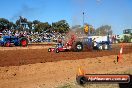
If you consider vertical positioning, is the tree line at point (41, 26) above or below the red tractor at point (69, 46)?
above

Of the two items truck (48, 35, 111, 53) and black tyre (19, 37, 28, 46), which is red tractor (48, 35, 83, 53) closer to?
truck (48, 35, 111, 53)

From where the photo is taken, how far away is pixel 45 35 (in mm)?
49219

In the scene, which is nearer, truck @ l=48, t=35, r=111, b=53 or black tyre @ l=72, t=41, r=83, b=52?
truck @ l=48, t=35, r=111, b=53

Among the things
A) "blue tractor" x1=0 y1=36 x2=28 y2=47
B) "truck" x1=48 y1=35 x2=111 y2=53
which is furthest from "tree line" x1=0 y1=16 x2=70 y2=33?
"truck" x1=48 y1=35 x2=111 y2=53

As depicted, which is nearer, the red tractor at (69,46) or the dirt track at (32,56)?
the dirt track at (32,56)

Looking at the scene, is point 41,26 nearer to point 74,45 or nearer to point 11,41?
point 11,41

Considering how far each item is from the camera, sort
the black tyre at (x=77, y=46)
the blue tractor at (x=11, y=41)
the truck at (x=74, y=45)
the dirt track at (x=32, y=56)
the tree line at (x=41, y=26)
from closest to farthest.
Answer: the dirt track at (x=32, y=56), the truck at (x=74, y=45), the black tyre at (x=77, y=46), the blue tractor at (x=11, y=41), the tree line at (x=41, y=26)

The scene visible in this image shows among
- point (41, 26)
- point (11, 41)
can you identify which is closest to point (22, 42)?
point (11, 41)

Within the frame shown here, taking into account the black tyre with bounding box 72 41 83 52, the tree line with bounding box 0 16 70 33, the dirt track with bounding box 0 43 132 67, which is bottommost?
the dirt track with bounding box 0 43 132 67

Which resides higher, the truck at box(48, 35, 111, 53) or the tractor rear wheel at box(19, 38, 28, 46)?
the tractor rear wheel at box(19, 38, 28, 46)

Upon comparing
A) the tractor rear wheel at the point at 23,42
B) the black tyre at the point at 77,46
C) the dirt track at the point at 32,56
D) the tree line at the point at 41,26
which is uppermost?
the tree line at the point at 41,26

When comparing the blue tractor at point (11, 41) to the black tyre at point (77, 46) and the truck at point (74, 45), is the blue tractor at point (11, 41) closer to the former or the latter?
the truck at point (74, 45)

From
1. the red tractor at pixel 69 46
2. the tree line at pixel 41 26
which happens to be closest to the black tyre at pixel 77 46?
the red tractor at pixel 69 46

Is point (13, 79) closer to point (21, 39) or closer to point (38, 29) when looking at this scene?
point (21, 39)
